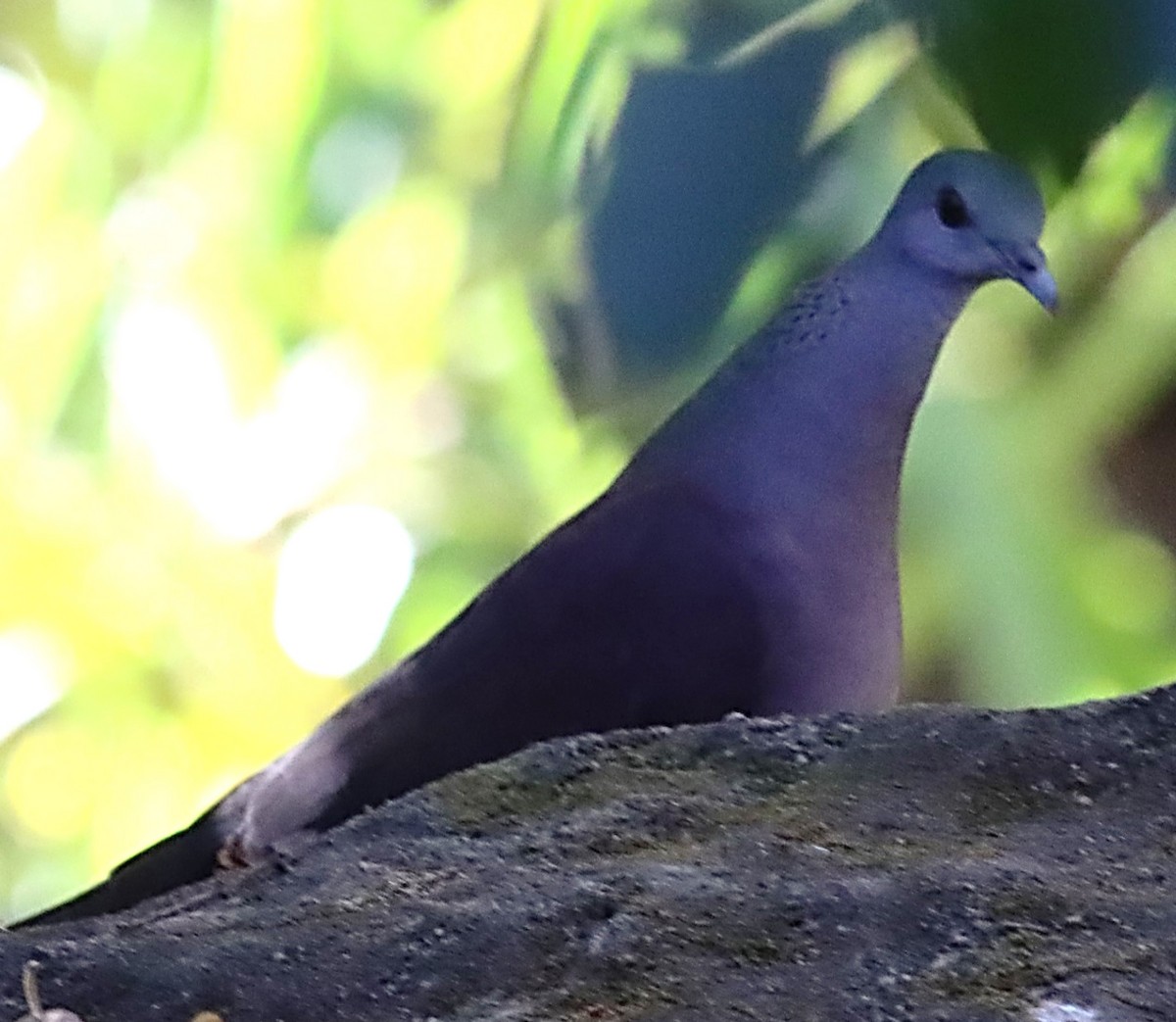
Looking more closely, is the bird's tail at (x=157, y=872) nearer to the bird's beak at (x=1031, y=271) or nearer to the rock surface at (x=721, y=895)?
the rock surface at (x=721, y=895)

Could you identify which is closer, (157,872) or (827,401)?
(157,872)

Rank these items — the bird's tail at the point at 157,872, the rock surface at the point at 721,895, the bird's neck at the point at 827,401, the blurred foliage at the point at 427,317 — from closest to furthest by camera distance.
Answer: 1. the rock surface at the point at 721,895
2. the bird's tail at the point at 157,872
3. the bird's neck at the point at 827,401
4. the blurred foliage at the point at 427,317

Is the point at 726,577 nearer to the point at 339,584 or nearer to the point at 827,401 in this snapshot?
the point at 827,401

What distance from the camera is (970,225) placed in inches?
30.0

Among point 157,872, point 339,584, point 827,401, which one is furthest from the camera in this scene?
point 339,584

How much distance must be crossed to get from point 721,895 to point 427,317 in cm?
67

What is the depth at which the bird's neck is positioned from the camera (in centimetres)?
71

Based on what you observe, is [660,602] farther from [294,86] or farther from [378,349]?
[294,86]

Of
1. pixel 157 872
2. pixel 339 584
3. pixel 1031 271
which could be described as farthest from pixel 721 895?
pixel 339 584

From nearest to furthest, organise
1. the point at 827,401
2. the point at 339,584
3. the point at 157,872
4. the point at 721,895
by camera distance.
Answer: the point at 721,895, the point at 157,872, the point at 827,401, the point at 339,584

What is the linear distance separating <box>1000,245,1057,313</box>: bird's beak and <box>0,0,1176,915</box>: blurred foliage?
0.16 m

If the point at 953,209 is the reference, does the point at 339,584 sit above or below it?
below

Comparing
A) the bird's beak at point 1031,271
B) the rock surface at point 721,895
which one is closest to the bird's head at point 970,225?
the bird's beak at point 1031,271

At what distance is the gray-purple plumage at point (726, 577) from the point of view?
24.3 inches
